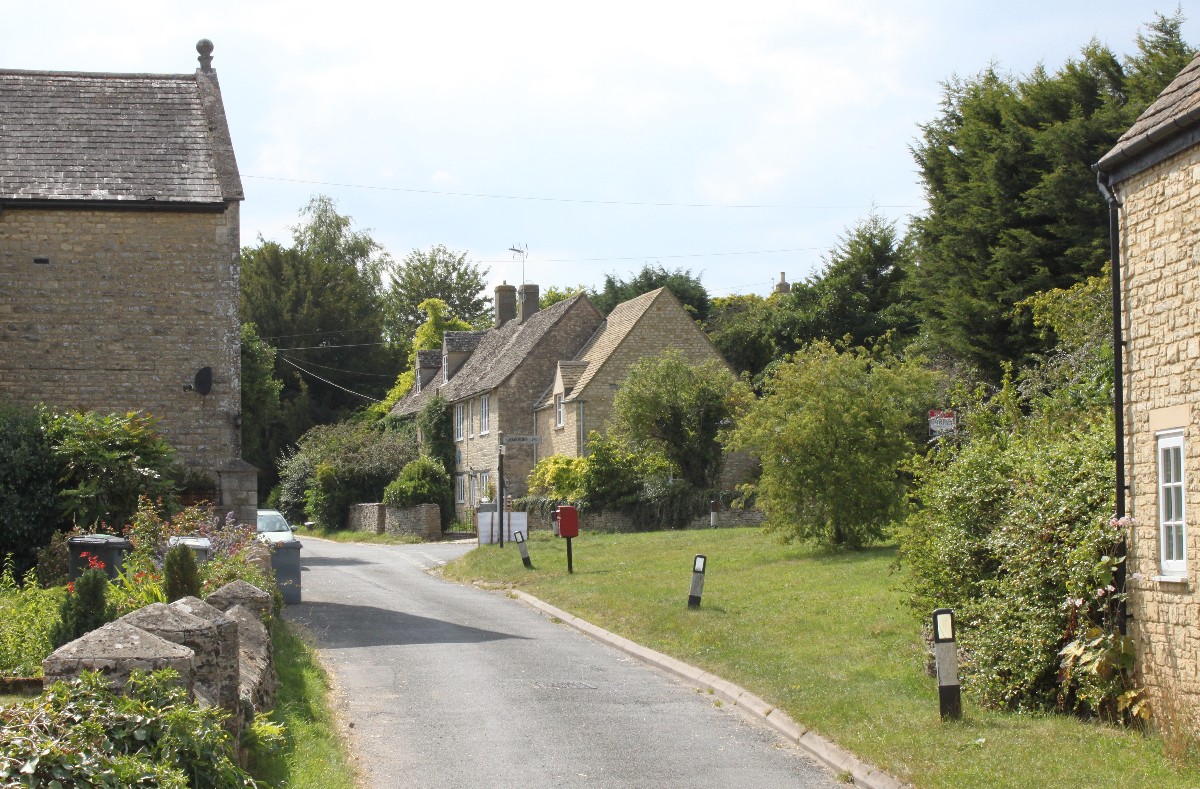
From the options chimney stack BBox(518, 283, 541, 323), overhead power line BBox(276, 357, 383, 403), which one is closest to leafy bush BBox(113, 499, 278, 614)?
chimney stack BBox(518, 283, 541, 323)

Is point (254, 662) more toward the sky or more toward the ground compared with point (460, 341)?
more toward the ground

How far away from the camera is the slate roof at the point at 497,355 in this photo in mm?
48625

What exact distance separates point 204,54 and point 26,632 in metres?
16.7

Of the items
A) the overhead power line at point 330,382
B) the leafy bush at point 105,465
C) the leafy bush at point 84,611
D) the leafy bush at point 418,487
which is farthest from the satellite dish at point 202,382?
the overhead power line at point 330,382

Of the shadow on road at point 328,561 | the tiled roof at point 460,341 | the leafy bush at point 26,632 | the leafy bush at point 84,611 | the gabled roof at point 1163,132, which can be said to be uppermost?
the tiled roof at point 460,341

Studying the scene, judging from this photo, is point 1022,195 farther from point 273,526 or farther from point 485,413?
point 485,413

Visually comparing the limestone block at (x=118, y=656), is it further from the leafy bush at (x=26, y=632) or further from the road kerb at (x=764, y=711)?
the road kerb at (x=764, y=711)

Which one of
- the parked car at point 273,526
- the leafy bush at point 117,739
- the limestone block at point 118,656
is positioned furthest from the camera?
the parked car at point 273,526

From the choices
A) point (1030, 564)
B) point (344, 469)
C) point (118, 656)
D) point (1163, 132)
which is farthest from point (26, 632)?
point (344, 469)

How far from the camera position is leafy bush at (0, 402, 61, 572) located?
→ 17.8 metres

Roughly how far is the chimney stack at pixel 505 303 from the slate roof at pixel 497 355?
0.80 meters

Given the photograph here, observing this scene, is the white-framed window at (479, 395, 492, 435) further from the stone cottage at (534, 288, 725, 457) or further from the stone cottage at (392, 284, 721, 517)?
the stone cottage at (534, 288, 725, 457)

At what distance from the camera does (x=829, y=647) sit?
14.4m

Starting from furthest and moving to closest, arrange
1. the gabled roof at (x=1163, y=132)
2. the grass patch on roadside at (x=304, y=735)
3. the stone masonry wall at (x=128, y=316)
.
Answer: the stone masonry wall at (x=128, y=316) → the gabled roof at (x=1163, y=132) → the grass patch on roadside at (x=304, y=735)
